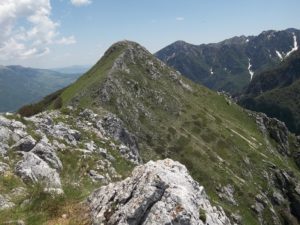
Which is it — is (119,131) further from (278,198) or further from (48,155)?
(48,155)

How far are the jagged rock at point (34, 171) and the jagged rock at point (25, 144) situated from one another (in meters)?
2.39

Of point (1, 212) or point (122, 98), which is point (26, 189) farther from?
point (122, 98)

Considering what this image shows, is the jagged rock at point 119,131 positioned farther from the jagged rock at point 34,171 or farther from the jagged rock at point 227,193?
the jagged rock at point 34,171

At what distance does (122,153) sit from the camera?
196ft

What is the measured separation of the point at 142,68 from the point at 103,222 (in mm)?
106423

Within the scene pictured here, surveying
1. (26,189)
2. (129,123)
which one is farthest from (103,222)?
(129,123)

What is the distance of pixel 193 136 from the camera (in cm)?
10719

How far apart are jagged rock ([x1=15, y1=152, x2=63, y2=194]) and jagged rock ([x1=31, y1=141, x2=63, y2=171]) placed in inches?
84.7

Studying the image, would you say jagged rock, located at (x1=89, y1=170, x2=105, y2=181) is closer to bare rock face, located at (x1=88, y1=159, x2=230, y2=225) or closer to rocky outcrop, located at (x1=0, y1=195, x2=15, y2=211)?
rocky outcrop, located at (x1=0, y1=195, x2=15, y2=211)

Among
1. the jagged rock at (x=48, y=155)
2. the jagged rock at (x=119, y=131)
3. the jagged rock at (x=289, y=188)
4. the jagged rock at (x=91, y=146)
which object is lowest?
the jagged rock at (x=289, y=188)

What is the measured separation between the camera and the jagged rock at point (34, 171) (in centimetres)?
3144

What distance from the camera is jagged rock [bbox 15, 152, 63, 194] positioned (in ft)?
103

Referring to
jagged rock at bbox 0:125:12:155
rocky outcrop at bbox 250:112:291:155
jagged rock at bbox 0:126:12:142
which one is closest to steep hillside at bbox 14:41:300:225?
rocky outcrop at bbox 250:112:291:155

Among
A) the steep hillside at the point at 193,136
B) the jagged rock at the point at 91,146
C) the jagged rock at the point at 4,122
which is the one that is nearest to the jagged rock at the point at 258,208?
the steep hillside at the point at 193,136
